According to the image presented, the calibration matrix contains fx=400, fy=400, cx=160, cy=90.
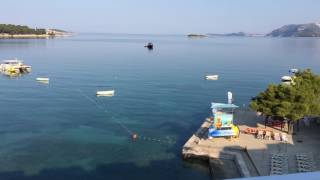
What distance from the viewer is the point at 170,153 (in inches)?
1346

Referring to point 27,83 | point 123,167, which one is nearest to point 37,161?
point 123,167

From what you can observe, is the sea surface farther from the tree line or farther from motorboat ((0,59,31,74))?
the tree line

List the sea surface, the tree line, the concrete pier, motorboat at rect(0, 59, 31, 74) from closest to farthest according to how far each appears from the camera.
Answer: the concrete pier < the sea surface < the tree line < motorboat at rect(0, 59, 31, 74)

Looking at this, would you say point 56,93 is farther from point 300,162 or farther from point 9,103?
point 300,162

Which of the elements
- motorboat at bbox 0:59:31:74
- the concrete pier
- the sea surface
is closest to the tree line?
the concrete pier

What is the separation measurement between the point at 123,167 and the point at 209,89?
4145 centimetres

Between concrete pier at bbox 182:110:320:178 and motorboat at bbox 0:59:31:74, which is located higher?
motorboat at bbox 0:59:31:74

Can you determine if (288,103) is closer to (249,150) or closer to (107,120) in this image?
(249,150)

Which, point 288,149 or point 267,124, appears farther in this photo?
point 267,124

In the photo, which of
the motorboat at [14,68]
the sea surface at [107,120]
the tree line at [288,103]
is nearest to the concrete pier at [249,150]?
the sea surface at [107,120]

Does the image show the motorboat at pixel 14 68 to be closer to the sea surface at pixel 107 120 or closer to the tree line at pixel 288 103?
the sea surface at pixel 107 120

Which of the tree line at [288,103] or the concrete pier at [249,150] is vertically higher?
the tree line at [288,103]

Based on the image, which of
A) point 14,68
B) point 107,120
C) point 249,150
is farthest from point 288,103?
point 14,68

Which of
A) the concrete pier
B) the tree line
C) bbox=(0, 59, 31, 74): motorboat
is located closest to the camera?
the concrete pier
